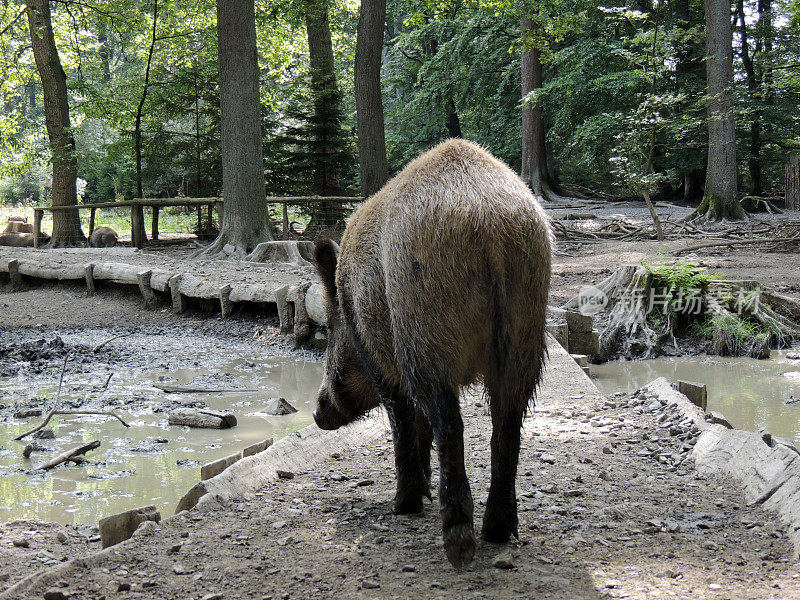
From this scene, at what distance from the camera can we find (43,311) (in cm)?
1193

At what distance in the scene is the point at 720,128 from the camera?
56.4 ft

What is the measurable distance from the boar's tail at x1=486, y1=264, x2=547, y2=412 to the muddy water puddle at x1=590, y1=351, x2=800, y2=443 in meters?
3.33

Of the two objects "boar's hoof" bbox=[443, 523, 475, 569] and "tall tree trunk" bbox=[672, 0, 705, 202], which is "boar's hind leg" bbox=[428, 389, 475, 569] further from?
"tall tree trunk" bbox=[672, 0, 705, 202]

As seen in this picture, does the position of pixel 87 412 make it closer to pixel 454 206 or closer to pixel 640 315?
pixel 454 206

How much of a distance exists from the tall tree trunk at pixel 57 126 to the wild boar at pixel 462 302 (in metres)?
17.4

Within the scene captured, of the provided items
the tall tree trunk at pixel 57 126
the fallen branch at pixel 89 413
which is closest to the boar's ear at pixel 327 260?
the fallen branch at pixel 89 413

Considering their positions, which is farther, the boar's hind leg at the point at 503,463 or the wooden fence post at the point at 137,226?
the wooden fence post at the point at 137,226

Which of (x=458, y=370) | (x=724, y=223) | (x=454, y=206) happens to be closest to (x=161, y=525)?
(x=458, y=370)

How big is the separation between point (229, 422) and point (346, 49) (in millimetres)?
25449

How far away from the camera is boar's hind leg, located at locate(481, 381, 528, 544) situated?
3.09 meters

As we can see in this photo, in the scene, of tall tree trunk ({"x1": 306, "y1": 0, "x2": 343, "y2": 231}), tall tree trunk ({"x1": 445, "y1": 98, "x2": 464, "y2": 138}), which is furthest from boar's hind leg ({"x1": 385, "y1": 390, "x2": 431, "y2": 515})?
tall tree trunk ({"x1": 445, "y1": 98, "x2": 464, "y2": 138})

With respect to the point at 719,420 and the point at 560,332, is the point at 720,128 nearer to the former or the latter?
the point at 560,332

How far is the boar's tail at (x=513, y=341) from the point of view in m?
2.98

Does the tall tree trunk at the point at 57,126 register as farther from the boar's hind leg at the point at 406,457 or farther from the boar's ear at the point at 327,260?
the boar's hind leg at the point at 406,457
